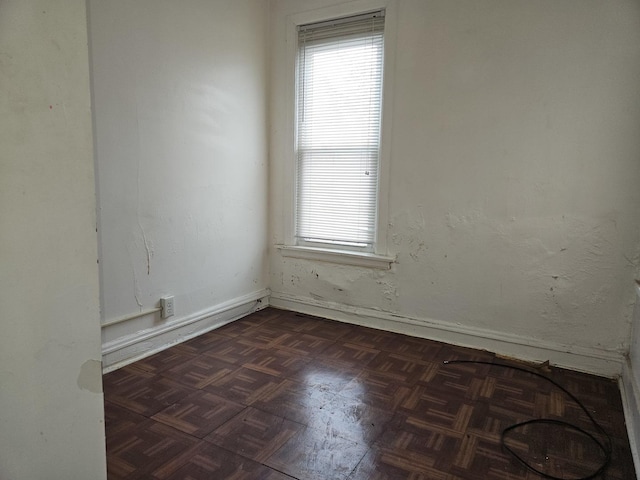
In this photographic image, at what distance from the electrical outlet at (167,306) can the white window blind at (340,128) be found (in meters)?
1.26

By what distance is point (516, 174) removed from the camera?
9.12 feet

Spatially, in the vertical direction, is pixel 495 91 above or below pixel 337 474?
above

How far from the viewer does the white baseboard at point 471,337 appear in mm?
2654

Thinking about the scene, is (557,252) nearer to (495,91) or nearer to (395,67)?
(495,91)

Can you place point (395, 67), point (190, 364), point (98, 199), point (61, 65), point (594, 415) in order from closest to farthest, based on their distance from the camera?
point (61, 65) < point (594, 415) < point (98, 199) < point (190, 364) < point (395, 67)

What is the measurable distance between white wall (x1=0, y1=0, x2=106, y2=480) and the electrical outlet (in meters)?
1.81

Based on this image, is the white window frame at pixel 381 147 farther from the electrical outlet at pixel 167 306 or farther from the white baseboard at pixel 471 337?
the electrical outlet at pixel 167 306

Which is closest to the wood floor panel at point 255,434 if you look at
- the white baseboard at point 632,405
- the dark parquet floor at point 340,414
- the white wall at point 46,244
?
the dark parquet floor at point 340,414

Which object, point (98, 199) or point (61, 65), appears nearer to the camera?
point (61, 65)

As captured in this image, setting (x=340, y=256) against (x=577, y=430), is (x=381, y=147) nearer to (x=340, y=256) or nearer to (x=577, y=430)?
(x=340, y=256)

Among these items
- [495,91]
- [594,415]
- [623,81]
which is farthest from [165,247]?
[623,81]

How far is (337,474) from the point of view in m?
1.69

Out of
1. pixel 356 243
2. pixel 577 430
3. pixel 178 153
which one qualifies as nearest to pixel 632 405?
pixel 577 430

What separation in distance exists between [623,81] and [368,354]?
88.0 inches
